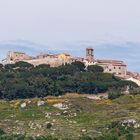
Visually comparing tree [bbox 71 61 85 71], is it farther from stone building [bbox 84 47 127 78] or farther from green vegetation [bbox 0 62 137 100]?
stone building [bbox 84 47 127 78]

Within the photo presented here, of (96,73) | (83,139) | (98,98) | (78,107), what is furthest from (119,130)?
(96,73)

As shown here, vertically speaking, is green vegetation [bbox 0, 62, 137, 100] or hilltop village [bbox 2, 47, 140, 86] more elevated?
hilltop village [bbox 2, 47, 140, 86]

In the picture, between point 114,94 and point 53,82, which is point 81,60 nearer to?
point 53,82

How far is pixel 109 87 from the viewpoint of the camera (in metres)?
138

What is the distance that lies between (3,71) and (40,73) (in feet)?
31.6

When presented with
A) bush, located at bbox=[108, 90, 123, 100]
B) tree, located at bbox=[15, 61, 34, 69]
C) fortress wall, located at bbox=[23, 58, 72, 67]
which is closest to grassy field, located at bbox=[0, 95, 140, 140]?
bush, located at bbox=[108, 90, 123, 100]

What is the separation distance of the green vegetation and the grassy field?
10818mm

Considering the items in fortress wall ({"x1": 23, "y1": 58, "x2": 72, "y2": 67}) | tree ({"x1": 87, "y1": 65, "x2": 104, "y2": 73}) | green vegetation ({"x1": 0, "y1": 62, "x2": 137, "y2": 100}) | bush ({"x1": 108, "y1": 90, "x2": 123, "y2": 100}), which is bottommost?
bush ({"x1": 108, "y1": 90, "x2": 123, "y2": 100})

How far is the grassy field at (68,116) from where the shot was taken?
332ft

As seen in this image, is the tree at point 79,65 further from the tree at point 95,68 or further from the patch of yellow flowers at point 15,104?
the patch of yellow flowers at point 15,104

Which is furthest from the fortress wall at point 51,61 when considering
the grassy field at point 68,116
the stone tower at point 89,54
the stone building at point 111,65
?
the grassy field at point 68,116

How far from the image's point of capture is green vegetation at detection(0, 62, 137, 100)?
5344 inches

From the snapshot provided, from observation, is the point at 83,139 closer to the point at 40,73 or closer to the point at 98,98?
the point at 98,98

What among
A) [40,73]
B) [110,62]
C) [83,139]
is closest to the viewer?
[83,139]
